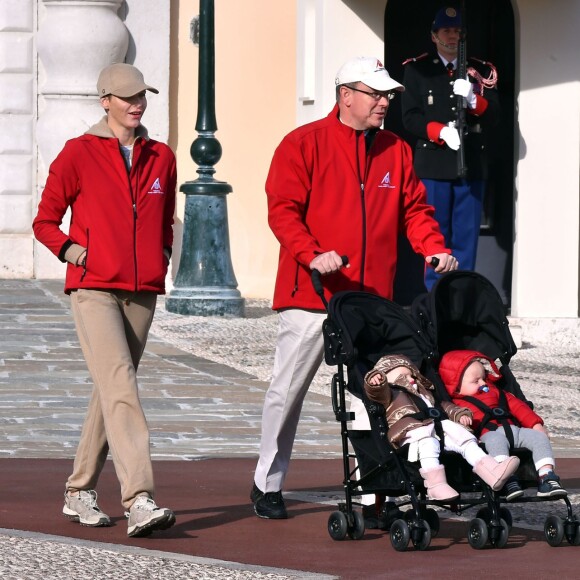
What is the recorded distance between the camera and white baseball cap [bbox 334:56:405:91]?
24.6 ft

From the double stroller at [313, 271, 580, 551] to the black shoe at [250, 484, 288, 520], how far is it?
340 millimetres

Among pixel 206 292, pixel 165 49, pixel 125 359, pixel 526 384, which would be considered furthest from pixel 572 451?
pixel 165 49

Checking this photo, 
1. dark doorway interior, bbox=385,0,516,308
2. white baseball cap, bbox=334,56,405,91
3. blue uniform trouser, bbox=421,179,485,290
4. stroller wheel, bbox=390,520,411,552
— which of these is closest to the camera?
stroller wheel, bbox=390,520,411,552


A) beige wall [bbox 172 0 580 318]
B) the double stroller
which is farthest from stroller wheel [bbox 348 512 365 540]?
beige wall [bbox 172 0 580 318]

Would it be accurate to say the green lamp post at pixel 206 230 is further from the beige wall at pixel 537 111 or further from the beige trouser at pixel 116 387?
the beige trouser at pixel 116 387

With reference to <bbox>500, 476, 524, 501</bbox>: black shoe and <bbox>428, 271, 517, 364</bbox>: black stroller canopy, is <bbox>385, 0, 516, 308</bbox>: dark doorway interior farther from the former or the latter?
<bbox>500, 476, 524, 501</bbox>: black shoe

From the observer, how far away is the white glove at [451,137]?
40.2 feet

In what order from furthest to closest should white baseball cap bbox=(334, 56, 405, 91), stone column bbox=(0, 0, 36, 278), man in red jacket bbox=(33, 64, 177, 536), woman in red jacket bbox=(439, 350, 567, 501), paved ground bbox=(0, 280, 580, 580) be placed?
stone column bbox=(0, 0, 36, 278) < white baseball cap bbox=(334, 56, 405, 91) < man in red jacket bbox=(33, 64, 177, 536) < woman in red jacket bbox=(439, 350, 567, 501) < paved ground bbox=(0, 280, 580, 580)

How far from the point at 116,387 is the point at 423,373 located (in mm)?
1262

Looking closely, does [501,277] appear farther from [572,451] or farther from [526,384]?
[572,451]

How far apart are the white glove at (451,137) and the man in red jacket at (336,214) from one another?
4629 mm

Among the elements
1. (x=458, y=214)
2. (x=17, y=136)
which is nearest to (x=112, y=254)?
(x=458, y=214)

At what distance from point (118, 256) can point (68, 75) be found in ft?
31.7

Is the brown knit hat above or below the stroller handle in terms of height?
below
